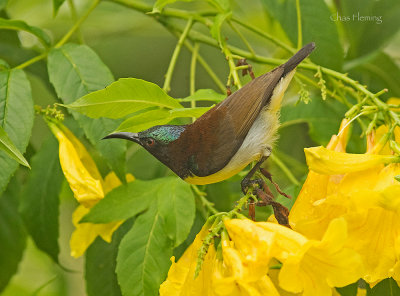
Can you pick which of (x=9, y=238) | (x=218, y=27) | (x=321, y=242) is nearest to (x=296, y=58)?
(x=218, y=27)

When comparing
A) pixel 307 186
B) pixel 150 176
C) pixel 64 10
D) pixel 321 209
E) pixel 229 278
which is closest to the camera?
pixel 229 278

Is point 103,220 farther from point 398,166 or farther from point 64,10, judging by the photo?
point 64,10

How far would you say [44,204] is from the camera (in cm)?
224

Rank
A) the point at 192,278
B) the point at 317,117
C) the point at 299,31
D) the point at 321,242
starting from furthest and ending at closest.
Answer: the point at 317,117 < the point at 299,31 < the point at 192,278 < the point at 321,242

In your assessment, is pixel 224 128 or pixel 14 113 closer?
pixel 14 113

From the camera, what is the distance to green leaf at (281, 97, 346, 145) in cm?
246

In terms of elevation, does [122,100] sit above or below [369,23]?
above

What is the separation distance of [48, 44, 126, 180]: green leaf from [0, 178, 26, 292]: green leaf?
0.79 meters

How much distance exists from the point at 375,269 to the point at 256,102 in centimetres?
67

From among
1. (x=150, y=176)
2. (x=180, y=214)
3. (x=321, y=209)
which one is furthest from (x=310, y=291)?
(x=150, y=176)

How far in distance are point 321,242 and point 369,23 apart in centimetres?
180

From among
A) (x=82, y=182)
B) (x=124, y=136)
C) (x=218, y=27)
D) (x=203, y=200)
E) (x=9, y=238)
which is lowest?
(x=9, y=238)

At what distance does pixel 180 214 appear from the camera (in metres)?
1.85

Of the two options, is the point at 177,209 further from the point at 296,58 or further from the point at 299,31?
the point at 299,31
